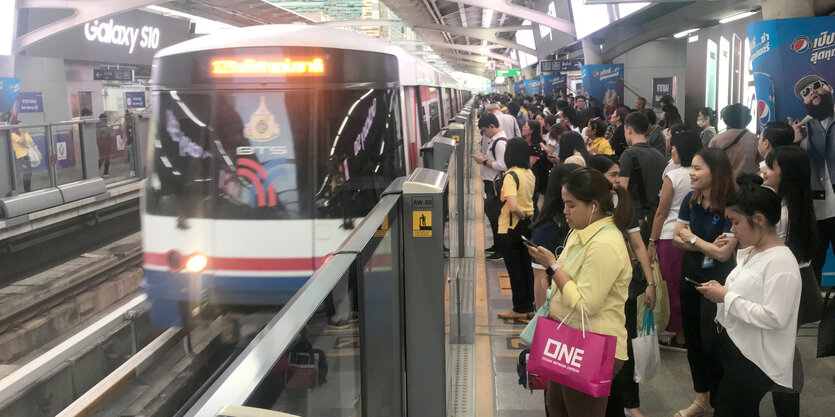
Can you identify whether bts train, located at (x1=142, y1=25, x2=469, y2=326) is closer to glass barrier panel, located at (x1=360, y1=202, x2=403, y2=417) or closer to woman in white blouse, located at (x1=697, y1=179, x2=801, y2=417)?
glass barrier panel, located at (x1=360, y1=202, x2=403, y2=417)

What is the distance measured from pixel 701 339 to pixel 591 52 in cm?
1913

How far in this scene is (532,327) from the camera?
3510mm

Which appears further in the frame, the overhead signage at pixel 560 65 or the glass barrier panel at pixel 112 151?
the overhead signage at pixel 560 65

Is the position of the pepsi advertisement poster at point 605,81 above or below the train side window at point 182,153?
above

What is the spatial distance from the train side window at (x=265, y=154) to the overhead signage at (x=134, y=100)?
2402 centimetres

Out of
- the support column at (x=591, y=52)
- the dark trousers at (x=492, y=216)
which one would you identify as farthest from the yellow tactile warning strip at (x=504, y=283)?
the support column at (x=591, y=52)

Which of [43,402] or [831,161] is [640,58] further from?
[43,402]

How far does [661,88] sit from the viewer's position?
2017 centimetres

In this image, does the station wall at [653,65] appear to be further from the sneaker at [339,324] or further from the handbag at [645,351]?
the sneaker at [339,324]

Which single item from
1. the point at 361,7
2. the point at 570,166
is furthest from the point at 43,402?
the point at 361,7

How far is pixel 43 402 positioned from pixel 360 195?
2.96 meters

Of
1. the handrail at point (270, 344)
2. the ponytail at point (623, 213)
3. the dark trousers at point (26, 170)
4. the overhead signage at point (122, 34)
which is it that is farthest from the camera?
the overhead signage at point (122, 34)

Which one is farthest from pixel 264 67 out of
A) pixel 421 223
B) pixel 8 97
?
pixel 8 97

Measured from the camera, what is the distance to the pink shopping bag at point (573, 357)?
320 cm
